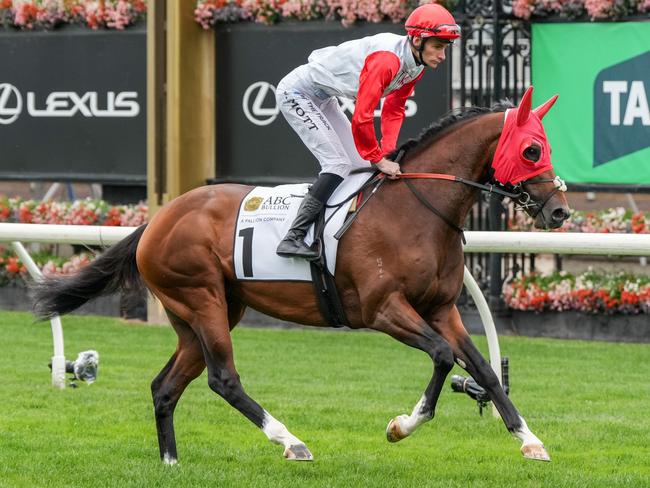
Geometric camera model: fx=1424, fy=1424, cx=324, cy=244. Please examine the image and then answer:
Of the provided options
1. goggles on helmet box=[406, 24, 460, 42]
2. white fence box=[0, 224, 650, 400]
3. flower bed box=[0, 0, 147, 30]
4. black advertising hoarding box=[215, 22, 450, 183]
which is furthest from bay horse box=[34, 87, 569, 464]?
flower bed box=[0, 0, 147, 30]

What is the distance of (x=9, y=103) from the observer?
12.6 meters

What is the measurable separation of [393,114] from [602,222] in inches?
193

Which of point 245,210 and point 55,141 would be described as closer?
point 245,210

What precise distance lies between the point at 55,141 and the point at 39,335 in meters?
2.24

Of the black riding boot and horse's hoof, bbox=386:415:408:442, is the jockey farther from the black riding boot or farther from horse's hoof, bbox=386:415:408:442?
horse's hoof, bbox=386:415:408:442

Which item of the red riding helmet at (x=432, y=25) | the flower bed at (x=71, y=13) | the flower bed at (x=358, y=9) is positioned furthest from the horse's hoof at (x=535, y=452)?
the flower bed at (x=71, y=13)

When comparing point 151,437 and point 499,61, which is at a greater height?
point 499,61

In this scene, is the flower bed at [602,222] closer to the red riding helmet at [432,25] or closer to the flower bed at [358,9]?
the flower bed at [358,9]

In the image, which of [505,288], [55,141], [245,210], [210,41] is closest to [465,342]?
[245,210]

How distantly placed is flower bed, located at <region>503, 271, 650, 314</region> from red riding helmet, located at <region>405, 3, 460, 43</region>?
4998mm

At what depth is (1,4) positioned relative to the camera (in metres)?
12.6

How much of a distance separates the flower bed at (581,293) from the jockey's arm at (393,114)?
4729mm

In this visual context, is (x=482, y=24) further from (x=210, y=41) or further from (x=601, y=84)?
(x=210, y=41)

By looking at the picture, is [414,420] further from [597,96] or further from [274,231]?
[597,96]
